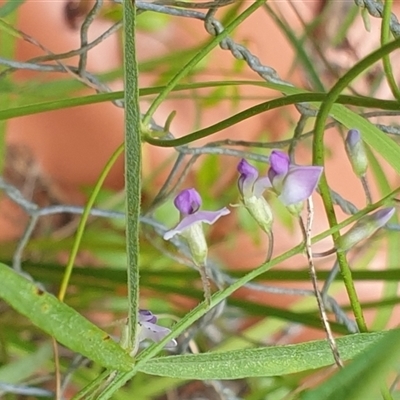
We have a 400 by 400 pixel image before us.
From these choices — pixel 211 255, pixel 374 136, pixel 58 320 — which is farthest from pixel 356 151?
pixel 211 255

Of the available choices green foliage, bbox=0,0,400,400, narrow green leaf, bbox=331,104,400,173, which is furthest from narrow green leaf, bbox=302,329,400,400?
narrow green leaf, bbox=331,104,400,173

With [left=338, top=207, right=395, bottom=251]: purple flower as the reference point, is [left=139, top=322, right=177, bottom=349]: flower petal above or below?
below

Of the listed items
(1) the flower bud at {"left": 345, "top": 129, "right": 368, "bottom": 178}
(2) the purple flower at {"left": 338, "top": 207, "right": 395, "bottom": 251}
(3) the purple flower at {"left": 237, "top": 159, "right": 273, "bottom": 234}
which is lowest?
(2) the purple flower at {"left": 338, "top": 207, "right": 395, "bottom": 251}

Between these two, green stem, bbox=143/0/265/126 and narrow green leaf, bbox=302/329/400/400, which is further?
green stem, bbox=143/0/265/126

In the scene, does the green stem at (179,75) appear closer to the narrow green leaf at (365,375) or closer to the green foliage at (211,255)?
the green foliage at (211,255)

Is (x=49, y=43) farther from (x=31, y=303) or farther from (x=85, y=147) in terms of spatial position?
(x=31, y=303)

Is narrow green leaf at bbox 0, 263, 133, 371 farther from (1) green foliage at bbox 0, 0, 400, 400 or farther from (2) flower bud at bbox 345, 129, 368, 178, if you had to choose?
(2) flower bud at bbox 345, 129, 368, 178

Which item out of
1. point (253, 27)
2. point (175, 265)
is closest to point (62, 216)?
point (175, 265)

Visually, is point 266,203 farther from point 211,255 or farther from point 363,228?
point 211,255
